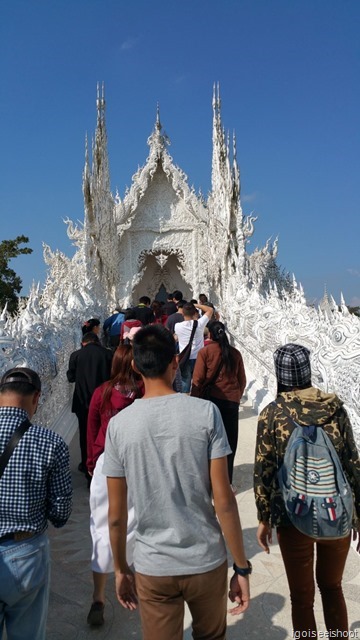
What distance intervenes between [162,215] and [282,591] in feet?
41.9

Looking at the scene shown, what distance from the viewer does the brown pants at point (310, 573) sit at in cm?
172

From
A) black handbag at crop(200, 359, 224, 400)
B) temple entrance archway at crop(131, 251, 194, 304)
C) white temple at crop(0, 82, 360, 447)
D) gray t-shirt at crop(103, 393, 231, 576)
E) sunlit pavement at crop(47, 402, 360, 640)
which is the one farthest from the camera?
temple entrance archway at crop(131, 251, 194, 304)

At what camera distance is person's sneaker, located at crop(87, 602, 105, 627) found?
7.38 feet

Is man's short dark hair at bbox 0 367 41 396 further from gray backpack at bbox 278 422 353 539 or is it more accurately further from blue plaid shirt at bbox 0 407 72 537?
gray backpack at bbox 278 422 353 539

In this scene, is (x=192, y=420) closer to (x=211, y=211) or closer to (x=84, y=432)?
(x=84, y=432)

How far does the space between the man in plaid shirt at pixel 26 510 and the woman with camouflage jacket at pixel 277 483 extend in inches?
28.1

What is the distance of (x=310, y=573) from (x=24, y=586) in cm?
99

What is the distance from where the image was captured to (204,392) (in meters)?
3.36

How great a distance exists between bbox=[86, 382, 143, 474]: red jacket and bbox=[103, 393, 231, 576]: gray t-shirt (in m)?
1.11

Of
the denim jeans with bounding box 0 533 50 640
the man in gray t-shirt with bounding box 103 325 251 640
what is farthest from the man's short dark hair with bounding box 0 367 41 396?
the denim jeans with bounding box 0 533 50 640

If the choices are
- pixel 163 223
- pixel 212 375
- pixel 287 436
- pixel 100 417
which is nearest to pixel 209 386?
pixel 212 375

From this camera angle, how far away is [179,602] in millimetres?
1411

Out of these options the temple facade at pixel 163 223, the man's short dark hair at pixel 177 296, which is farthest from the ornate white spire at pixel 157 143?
the man's short dark hair at pixel 177 296

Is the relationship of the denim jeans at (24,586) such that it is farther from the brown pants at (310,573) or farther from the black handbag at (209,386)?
the black handbag at (209,386)
